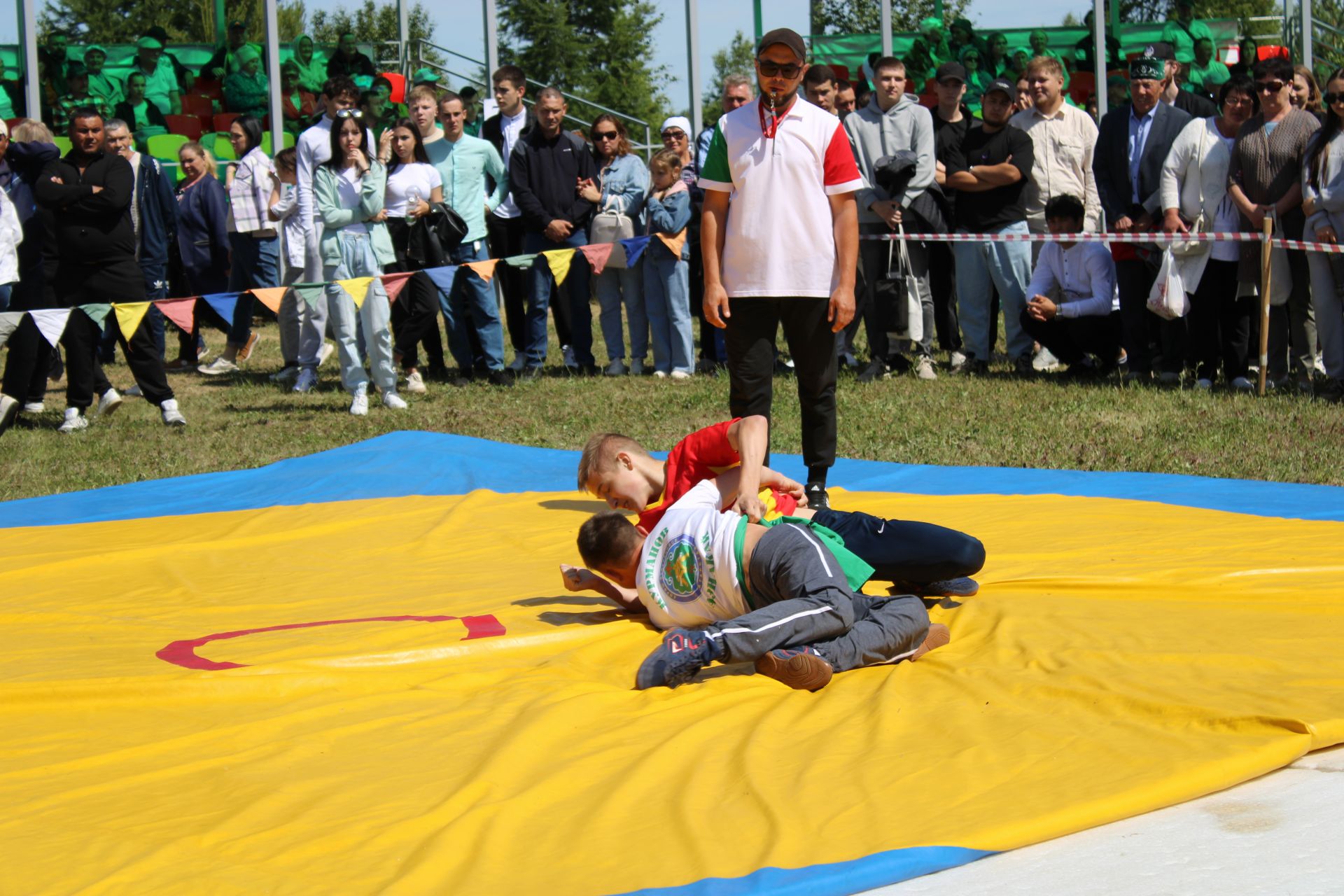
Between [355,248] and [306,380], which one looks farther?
[306,380]

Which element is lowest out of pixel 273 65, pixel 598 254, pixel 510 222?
pixel 598 254

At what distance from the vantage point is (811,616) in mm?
3867

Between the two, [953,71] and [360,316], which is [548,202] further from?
[953,71]

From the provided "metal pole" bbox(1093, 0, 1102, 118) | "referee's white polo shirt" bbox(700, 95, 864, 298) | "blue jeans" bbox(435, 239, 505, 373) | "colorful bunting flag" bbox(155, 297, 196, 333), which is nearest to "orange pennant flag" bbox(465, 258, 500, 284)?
"blue jeans" bbox(435, 239, 505, 373)

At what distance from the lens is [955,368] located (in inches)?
416

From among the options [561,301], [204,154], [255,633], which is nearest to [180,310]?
[561,301]

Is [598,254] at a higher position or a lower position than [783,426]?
higher

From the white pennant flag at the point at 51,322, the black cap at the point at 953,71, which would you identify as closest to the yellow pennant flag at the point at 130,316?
the white pennant flag at the point at 51,322

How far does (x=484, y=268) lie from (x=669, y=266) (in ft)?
4.58

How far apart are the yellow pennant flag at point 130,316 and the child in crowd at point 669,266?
12.0 ft

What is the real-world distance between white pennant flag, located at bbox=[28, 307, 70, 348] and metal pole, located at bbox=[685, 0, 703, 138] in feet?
22.2

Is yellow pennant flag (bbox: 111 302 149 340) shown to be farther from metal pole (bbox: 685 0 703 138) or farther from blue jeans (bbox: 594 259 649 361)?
metal pole (bbox: 685 0 703 138)

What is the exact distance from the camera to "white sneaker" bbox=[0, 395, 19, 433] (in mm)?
9227

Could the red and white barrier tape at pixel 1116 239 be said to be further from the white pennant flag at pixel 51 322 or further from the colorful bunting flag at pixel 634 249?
the white pennant flag at pixel 51 322
